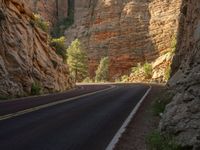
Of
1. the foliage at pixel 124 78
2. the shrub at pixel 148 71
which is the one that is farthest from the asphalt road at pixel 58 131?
the foliage at pixel 124 78

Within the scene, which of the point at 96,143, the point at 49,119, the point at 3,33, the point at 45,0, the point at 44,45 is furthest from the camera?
the point at 45,0

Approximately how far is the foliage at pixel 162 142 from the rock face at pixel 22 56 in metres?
16.7

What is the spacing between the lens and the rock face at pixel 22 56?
2803 centimetres

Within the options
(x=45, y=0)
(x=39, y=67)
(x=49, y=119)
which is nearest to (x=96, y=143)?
(x=49, y=119)

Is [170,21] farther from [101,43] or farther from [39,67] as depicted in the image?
[39,67]

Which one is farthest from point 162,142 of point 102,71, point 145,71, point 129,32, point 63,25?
point 63,25

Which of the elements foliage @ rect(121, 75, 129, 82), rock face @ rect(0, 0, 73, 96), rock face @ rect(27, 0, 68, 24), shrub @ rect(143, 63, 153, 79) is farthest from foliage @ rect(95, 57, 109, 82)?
rock face @ rect(0, 0, 73, 96)

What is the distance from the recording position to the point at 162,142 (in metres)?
9.28

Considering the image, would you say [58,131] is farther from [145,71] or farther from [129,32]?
[129,32]

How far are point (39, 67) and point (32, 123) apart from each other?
21.9m

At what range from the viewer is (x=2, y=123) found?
39.8 ft

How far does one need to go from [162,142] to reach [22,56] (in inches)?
891

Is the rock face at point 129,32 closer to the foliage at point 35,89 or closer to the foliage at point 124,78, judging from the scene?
the foliage at point 124,78

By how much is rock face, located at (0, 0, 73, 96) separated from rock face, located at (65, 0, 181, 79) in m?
56.5
